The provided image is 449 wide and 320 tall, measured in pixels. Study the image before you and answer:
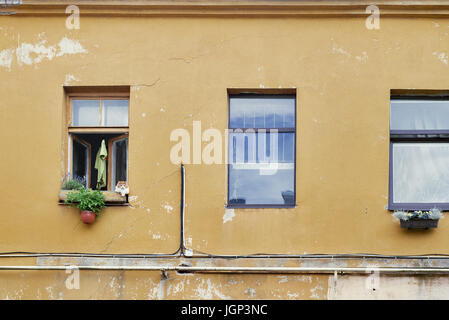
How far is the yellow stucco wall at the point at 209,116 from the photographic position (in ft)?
21.3

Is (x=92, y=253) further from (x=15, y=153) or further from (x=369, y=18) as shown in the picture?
(x=369, y=18)

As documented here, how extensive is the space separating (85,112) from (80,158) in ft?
2.23

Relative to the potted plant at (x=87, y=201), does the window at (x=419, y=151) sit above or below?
above

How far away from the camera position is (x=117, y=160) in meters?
6.86

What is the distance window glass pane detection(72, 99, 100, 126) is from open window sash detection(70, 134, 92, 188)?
248 millimetres

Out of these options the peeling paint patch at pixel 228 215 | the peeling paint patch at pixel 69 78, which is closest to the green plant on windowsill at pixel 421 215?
the peeling paint patch at pixel 228 215

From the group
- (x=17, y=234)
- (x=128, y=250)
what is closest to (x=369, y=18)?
(x=128, y=250)

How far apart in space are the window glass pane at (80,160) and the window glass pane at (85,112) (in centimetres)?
31

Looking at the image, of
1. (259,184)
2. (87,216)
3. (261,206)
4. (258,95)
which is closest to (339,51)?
(258,95)

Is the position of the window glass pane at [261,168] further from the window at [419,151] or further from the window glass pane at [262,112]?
the window at [419,151]

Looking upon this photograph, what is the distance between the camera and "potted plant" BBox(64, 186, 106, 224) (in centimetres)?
638

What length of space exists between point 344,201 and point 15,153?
467cm

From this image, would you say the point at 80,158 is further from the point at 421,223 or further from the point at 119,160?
the point at 421,223

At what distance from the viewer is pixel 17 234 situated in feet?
21.5
